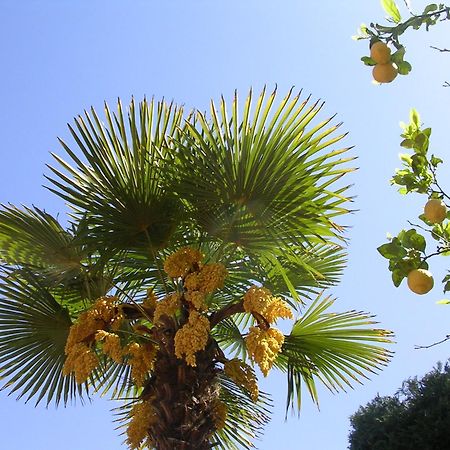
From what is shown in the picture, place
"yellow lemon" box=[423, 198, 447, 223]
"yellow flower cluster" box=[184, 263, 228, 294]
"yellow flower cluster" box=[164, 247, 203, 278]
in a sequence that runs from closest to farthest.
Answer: "yellow lemon" box=[423, 198, 447, 223], "yellow flower cluster" box=[184, 263, 228, 294], "yellow flower cluster" box=[164, 247, 203, 278]

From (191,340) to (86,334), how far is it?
86 cm

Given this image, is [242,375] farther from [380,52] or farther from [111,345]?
[380,52]

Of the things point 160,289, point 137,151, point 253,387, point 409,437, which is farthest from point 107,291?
point 409,437

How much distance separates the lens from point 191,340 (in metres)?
3.97

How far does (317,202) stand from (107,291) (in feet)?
5.86

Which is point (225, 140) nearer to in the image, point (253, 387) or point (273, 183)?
point (273, 183)

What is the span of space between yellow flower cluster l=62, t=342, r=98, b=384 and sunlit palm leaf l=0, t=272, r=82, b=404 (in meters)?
0.84

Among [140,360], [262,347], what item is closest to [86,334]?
[140,360]

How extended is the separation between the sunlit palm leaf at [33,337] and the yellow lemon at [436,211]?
346 centimetres

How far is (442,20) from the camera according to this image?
1.99 m

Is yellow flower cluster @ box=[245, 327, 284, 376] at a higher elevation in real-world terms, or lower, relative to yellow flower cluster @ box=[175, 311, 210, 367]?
higher

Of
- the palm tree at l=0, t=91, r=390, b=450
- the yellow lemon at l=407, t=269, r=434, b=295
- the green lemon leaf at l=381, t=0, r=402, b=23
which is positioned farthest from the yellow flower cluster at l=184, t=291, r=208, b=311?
the green lemon leaf at l=381, t=0, r=402, b=23

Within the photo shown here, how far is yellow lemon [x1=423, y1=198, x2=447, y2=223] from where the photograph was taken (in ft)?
7.36

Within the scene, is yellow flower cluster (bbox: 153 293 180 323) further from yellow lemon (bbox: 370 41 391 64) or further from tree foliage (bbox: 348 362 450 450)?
tree foliage (bbox: 348 362 450 450)
